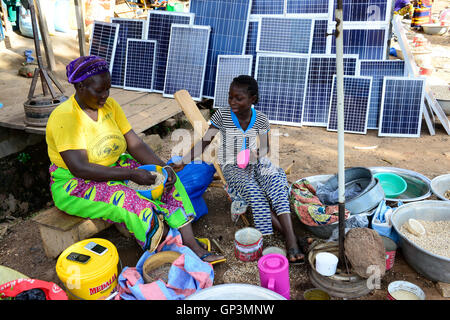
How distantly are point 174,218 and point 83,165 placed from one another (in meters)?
0.83

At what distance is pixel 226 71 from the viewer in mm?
6215

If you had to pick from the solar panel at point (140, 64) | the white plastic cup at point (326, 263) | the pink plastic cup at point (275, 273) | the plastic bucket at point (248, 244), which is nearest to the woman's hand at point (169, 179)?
the plastic bucket at point (248, 244)

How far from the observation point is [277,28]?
241 inches

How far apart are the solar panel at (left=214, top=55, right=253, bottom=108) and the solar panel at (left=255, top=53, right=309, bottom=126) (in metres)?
0.20

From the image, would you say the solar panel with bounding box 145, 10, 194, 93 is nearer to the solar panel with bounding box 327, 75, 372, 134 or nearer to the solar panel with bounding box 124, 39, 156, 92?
the solar panel with bounding box 124, 39, 156, 92

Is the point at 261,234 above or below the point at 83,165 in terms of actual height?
below

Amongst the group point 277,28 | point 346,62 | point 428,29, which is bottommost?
point 346,62

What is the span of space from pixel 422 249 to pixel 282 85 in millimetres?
3841

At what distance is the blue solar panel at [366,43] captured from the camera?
19.7 ft

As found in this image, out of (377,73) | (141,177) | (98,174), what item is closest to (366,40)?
(377,73)

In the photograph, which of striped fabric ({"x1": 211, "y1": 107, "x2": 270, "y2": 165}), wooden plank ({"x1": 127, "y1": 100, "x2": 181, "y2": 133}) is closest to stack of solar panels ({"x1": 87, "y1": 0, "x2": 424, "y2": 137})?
wooden plank ({"x1": 127, "y1": 100, "x2": 181, "y2": 133})

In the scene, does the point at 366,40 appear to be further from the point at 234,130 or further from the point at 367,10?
the point at 234,130
